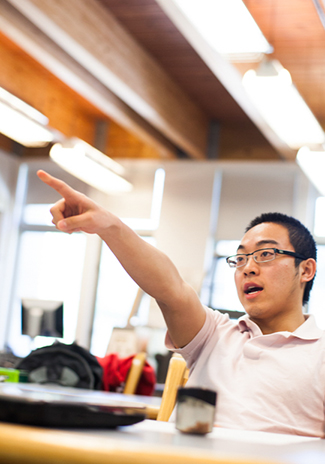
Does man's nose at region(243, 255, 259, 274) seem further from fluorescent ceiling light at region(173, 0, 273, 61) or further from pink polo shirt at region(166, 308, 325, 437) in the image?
fluorescent ceiling light at region(173, 0, 273, 61)

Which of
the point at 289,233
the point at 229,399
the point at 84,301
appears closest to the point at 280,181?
the point at 84,301

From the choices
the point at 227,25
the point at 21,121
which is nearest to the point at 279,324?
the point at 227,25

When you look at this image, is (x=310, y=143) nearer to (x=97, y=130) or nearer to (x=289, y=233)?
(x=289, y=233)

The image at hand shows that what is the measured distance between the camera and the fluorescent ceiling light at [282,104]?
12.0 feet

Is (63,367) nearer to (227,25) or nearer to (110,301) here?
(227,25)

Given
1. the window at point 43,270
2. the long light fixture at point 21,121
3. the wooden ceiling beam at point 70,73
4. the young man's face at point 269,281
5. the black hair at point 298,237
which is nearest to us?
the young man's face at point 269,281

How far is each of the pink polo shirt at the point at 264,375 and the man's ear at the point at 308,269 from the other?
0.69 feet

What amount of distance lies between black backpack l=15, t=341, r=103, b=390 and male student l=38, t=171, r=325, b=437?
4.07ft

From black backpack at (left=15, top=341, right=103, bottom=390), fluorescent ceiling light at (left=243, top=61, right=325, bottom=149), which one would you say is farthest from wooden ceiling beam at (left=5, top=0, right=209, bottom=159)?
black backpack at (left=15, top=341, right=103, bottom=390)

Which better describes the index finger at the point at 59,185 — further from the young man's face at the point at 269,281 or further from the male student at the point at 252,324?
the young man's face at the point at 269,281

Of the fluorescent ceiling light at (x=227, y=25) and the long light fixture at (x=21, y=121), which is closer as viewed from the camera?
the fluorescent ceiling light at (x=227, y=25)

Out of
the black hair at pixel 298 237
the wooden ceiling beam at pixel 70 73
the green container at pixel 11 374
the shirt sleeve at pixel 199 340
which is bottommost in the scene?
the green container at pixel 11 374

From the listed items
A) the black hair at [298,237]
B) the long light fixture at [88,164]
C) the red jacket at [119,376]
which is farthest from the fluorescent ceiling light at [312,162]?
the black hair at [298,237]

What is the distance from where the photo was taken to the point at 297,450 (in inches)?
33.2
